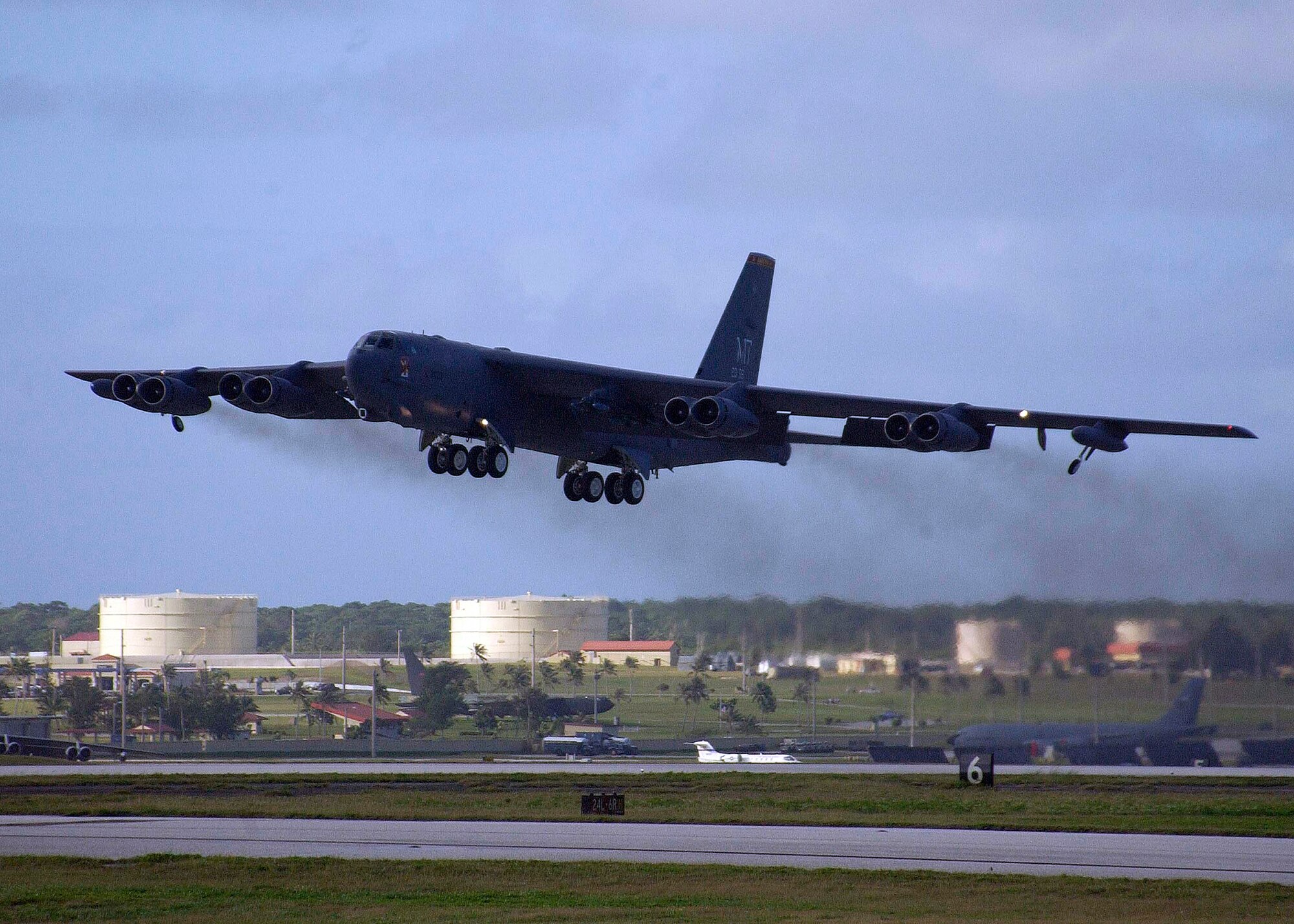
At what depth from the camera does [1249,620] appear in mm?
25734

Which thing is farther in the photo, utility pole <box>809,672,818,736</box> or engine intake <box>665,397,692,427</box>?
utility pole <box>809,672,818,736</box>

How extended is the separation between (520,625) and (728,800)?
130 feet

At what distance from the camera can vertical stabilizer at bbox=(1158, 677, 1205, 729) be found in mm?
25000

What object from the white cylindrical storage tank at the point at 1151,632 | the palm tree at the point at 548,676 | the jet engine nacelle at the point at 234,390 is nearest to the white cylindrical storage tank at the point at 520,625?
the palm tree at the point at 548,676

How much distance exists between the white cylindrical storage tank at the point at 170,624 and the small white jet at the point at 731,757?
43.6 meters

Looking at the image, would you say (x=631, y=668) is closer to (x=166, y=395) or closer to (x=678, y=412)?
(x=166, y=395)

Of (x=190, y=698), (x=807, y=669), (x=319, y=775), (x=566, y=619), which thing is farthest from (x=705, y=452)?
(x=190, y=698)

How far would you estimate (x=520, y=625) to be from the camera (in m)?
70.4

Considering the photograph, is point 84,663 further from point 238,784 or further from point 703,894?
point 703,894

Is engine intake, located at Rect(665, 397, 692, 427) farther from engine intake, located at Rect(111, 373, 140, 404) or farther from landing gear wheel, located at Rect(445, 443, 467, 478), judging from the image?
engine intake, located at Rect(111, 373, 140, 404)

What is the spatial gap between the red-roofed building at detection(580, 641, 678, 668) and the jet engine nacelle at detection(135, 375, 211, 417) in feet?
44.5

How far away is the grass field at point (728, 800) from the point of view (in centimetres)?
2680

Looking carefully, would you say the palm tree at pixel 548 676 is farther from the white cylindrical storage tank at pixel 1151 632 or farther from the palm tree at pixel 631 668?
the white cylindrical storage tank at pixel 1151 632

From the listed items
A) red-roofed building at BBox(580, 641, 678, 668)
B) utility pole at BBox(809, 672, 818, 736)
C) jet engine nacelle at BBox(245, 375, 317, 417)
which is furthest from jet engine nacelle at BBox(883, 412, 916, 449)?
jet engine nacelle at BBox(245, 375, 317, 417)
